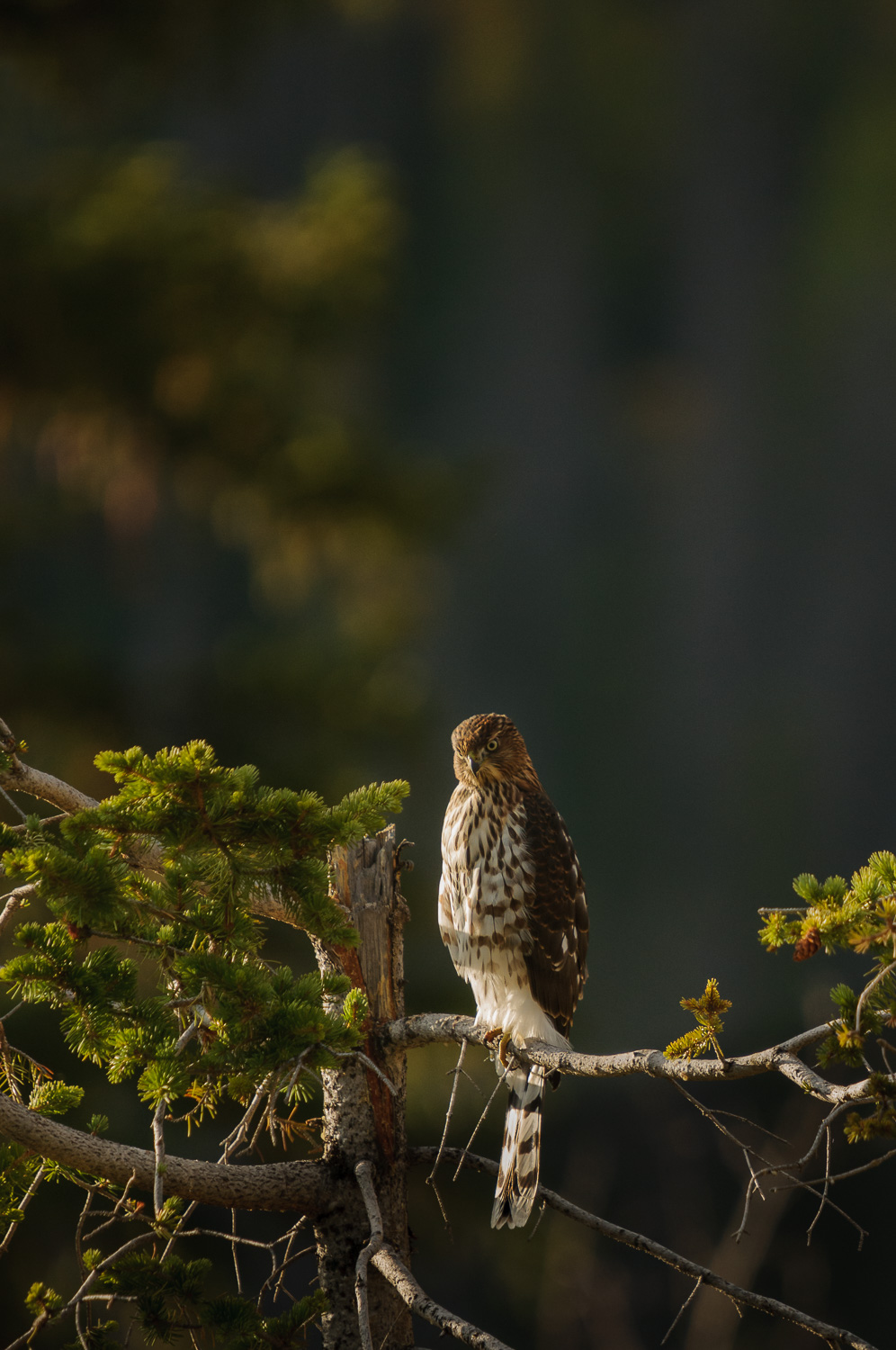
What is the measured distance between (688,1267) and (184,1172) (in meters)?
0.66

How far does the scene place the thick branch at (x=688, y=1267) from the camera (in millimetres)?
1302

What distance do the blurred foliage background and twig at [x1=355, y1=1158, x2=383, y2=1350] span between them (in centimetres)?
181

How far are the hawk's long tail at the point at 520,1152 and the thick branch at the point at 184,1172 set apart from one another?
321 mm

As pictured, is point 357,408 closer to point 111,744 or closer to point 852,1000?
point 111,744

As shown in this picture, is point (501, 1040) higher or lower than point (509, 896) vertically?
lower

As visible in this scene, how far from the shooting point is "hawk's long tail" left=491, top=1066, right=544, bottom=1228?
1748mm

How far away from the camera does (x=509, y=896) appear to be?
1.97 metres

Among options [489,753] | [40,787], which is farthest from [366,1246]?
[489,753]

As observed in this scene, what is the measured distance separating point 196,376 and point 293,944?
1.82 meters

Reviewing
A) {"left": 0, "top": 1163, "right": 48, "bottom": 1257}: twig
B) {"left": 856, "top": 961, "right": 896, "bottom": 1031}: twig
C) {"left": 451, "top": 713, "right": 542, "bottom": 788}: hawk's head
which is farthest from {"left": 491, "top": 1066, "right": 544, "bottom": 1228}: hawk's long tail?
{"left": 856, "top": 961, "right": 896, "bottom": 1031}: twig

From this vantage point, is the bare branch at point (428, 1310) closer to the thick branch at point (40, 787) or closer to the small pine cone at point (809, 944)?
the small pine cone at point (809, 944)

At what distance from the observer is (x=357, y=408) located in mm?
5559

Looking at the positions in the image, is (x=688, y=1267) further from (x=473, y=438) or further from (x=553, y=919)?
(x=473, y=438)

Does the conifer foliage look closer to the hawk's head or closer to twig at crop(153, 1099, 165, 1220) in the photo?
twig at crop(153, 1099, 165, 1220)
